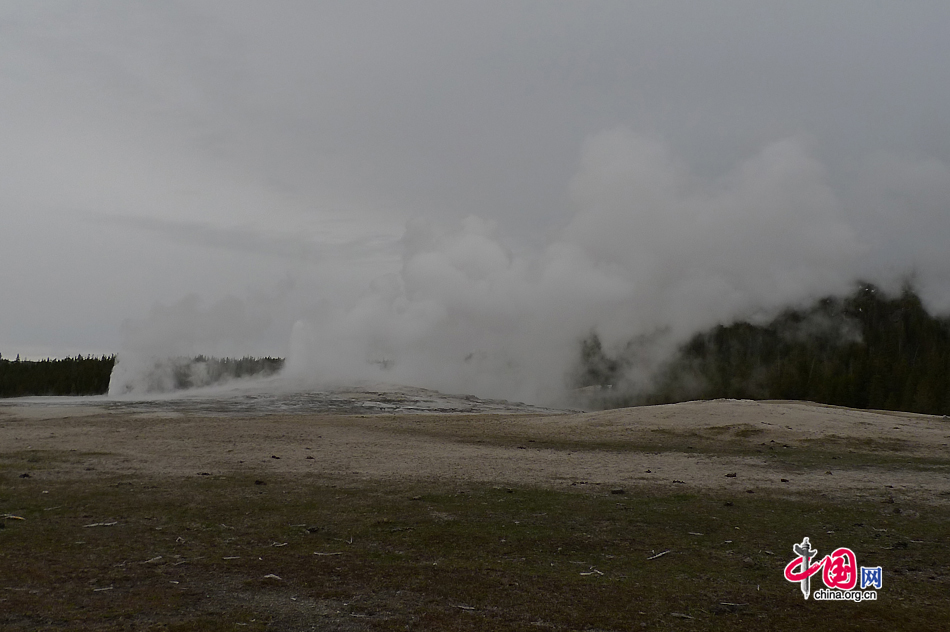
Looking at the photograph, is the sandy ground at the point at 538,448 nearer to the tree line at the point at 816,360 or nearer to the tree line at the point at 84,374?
the tree line at the point at 816,360

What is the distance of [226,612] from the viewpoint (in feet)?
25.3

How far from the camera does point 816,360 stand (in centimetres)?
10612

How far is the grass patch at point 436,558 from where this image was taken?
305 inches

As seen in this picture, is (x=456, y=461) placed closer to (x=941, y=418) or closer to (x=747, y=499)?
(x=747, y=499)

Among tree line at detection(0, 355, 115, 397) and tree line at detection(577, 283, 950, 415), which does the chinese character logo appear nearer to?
tree line at detection(577, 283, 950, 415)

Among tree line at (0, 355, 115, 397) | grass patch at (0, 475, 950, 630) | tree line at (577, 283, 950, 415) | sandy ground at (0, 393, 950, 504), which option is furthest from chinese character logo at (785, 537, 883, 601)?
tree line at (0, 355, 115, 397)

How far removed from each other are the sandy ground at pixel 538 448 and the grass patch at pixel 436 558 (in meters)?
2.58

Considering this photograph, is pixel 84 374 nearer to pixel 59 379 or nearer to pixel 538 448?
pixel 59 379

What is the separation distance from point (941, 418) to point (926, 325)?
88594mm

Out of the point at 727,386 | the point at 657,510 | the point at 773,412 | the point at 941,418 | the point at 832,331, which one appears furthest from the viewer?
the point at 832,331

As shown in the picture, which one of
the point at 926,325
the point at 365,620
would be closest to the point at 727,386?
the point at 926,325

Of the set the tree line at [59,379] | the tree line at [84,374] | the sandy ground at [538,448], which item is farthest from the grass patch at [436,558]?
the tree line at [59,379]

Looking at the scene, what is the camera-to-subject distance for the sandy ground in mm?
18297

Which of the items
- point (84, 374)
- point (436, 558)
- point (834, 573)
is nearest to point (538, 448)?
point (436, 558)
